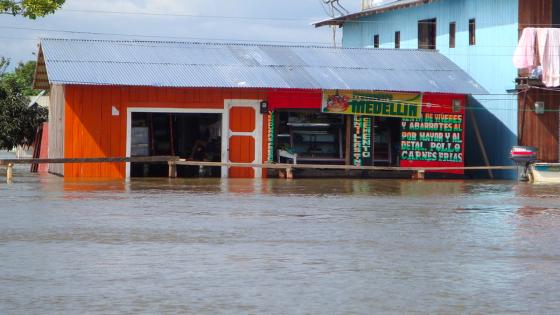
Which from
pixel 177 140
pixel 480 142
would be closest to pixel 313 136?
pixel 177 140

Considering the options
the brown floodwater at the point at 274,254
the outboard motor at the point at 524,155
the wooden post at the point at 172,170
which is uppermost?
the outboard motor at the point at 524,155

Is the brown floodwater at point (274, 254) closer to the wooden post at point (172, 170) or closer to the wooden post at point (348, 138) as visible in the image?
the wooden post at point (172, 170)

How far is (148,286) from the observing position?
11.1 m

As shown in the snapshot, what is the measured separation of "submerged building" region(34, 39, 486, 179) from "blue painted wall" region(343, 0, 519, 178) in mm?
843

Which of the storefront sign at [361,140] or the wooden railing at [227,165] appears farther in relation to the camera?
the storefront sign at [361,140]

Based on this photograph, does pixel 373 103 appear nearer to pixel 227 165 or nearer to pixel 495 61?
pixel 495 61

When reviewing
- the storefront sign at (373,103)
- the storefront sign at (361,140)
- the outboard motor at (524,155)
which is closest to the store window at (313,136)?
the storefront sign at (361,140)

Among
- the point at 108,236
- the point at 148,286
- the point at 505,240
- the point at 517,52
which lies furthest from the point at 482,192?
the point at 148,286

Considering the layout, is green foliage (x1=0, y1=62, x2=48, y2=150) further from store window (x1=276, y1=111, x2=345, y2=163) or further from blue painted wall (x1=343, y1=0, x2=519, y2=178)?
blue painted wall (x1=343, y1=0, x2=519, y2=178)

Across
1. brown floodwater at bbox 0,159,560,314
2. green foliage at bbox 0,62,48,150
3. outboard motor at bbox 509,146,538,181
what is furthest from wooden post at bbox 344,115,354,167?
green foliage at bbox 0,62,48,150

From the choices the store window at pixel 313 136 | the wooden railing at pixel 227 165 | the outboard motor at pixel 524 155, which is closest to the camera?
the wooden railing at pixel 227 165

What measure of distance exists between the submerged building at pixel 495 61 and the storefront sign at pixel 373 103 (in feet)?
7.63

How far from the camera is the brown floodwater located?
1041 cm

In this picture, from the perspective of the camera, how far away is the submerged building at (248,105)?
30953 mm
